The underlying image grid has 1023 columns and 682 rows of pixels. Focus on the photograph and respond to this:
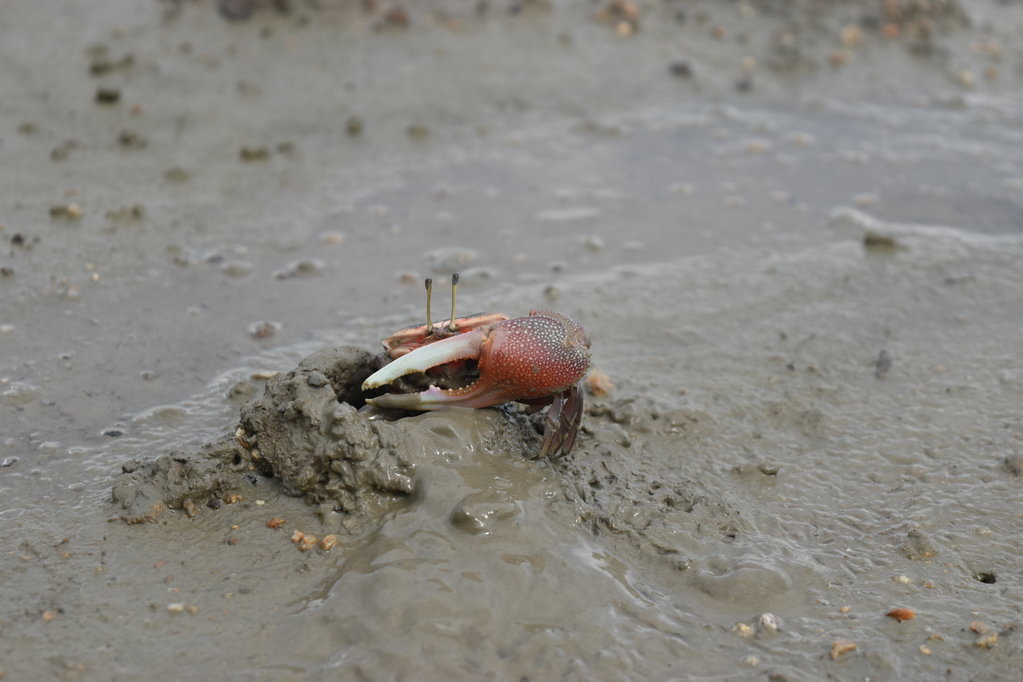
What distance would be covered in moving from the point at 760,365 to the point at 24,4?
5.32 m

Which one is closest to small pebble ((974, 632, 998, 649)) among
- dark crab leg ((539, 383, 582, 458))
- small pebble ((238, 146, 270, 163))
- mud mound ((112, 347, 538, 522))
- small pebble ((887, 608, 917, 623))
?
small pebble ((887, 608, 917, 623))

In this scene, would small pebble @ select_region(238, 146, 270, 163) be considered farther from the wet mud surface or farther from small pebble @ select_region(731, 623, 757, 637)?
small pebble @ select_region(731, 623, 757, 637)

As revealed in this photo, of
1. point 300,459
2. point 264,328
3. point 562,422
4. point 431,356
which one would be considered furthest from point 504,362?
point 264,328

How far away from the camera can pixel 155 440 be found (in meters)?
3.39

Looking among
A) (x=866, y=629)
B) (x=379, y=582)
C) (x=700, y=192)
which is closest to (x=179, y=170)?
(x=700, y=192)

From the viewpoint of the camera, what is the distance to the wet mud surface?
2707mm

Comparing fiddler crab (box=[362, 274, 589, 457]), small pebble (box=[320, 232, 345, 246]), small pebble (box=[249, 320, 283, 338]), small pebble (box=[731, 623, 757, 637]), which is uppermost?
fiddler crab (box=[362, 274, 589, 457])

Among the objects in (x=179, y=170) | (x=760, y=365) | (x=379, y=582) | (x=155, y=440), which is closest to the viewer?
(x=379, y=582)

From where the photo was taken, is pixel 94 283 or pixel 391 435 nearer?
pixel 391 435

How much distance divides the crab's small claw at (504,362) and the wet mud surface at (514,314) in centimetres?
9

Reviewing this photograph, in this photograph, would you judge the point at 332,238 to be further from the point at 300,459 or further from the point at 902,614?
the point at 902,614

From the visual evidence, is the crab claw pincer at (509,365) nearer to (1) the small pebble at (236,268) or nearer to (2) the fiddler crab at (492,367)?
(2) the fiddler crab at (492,367)

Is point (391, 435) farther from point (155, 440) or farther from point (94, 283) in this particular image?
point (94, 283)

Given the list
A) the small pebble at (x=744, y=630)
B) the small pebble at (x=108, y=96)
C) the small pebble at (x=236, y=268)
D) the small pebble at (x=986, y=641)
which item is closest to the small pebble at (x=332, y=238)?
the small pebble at (x=236, y=268)
